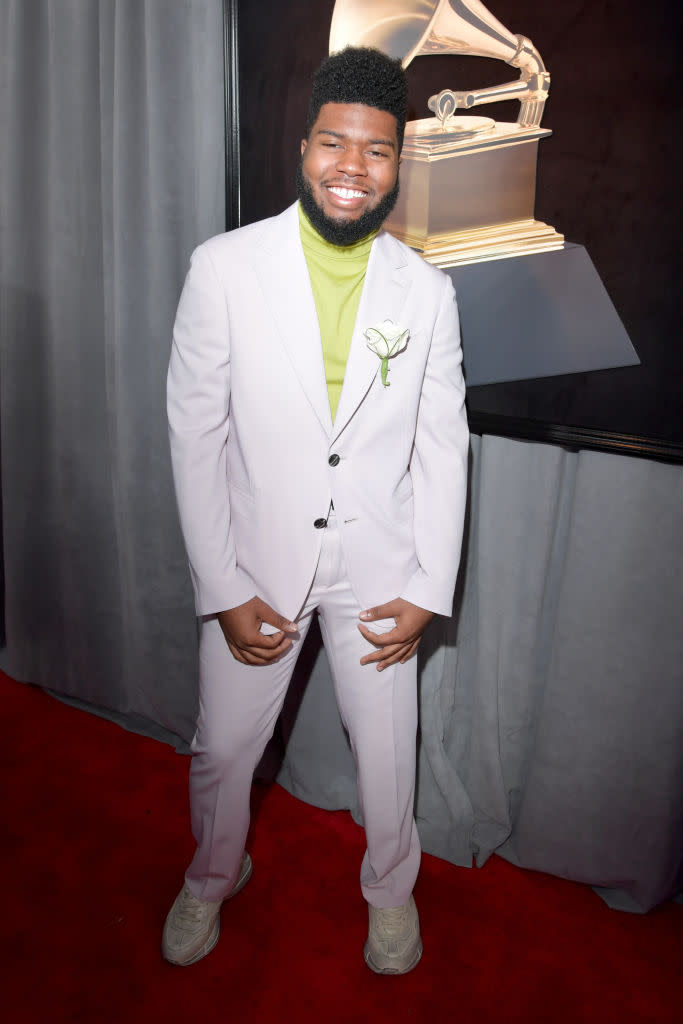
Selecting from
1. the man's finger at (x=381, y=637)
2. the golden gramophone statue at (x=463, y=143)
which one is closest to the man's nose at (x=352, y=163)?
the golden gramophone statue at (x=463, y=143)

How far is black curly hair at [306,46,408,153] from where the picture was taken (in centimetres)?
133

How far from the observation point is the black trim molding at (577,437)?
5.18 feet

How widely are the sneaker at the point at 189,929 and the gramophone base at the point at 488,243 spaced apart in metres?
1.56

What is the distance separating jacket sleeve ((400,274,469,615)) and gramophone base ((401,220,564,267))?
0.22m

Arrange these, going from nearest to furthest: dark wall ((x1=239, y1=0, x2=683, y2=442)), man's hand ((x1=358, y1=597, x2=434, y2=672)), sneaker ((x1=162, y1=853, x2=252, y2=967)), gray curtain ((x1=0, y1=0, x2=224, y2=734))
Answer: dark wall ((x1=239, y1=0, x2=683, y2=442)) < man's hand ((x1=358, y1=597, x2=434, y2=672)) < sneaker ((x1=162, y1=853, x2=252, y2=967)) < gray curtain ((x1=0, y1=0, x2=224, y2=734))

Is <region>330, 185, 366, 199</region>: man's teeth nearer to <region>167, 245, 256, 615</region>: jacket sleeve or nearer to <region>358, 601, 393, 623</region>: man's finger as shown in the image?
<region>167, 245, 256, 615</region>: jacket sleeve

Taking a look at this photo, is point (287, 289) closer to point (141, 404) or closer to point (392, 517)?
point (392, 517)

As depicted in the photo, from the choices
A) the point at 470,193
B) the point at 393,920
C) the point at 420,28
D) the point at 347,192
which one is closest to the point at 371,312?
the point at 347,192

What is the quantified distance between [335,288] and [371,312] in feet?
0.32

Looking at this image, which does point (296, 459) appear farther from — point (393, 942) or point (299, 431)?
point (393, 942)

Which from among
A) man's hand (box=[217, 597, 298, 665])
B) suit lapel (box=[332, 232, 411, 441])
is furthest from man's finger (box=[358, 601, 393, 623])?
suit lapel (box=[332, 232, 411, 441])

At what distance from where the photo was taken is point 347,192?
4.48ft

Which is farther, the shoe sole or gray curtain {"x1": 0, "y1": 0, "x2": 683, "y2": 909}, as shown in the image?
gray curtain {"x1": 0, "y1": 0, "x2": 683, "y2": 909}

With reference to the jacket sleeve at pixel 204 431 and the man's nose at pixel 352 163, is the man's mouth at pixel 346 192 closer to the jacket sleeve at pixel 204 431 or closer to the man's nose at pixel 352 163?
the man's nose at pixel 352 163
